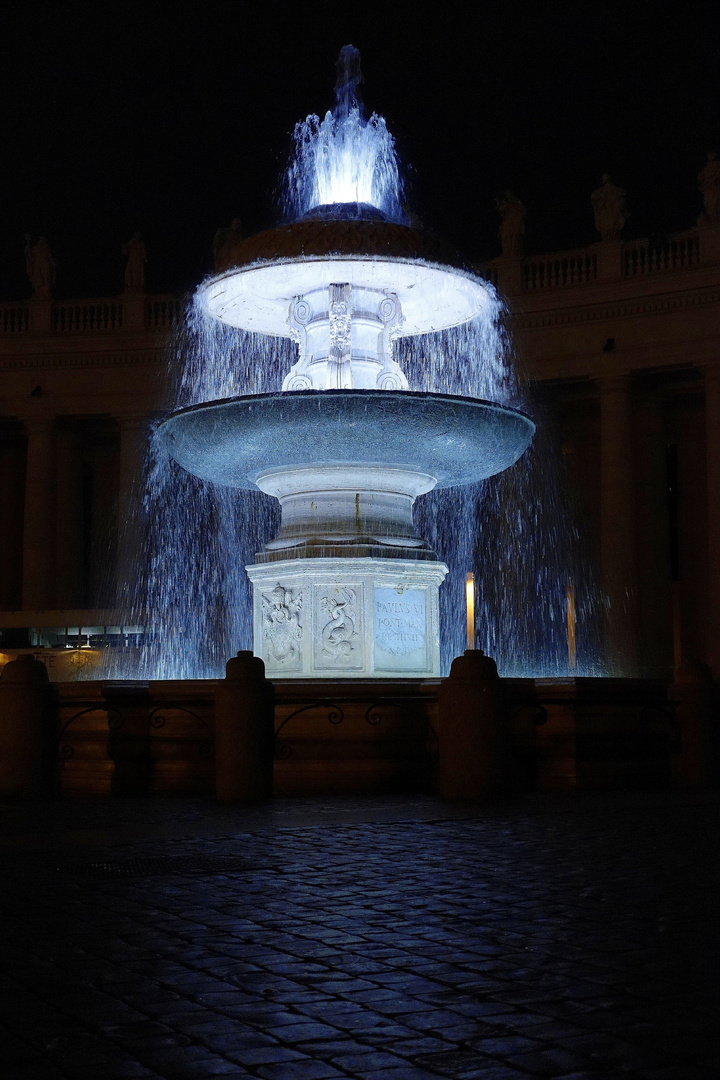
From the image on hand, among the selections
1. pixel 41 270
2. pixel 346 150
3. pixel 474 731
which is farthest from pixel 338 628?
pixel 41 270

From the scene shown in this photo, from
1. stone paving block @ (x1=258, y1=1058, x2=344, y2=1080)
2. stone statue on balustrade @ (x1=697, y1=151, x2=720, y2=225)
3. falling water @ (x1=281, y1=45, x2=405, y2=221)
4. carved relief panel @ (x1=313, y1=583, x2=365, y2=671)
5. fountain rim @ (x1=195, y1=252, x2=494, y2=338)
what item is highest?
stone statue on balustrade @ (x1=697, y1=151, x2=720, y2=225)

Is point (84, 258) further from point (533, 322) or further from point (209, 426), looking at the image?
point (209, 426)

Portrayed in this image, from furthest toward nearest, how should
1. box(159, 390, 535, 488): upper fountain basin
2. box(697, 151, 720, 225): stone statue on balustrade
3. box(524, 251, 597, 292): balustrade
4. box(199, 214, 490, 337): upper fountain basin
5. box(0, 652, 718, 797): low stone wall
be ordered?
box(524, 251, 597, 292): balustrade → box(697, 151, 720, 225): stone statue on balustrade → box(199, 214, 490, 337): upper fountain basin → box(159, 390, 535, 488): upper fountain basin → box(0, 652, 718, 797): low stone wall

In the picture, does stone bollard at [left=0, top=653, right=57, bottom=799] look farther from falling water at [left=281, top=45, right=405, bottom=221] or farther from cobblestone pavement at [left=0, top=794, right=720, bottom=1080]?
falling water at [left=281, top=45, right=405, bottom=221]

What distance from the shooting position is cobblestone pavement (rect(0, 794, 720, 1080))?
4648mm

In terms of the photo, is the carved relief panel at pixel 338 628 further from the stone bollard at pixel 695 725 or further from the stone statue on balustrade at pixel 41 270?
the stone statue on balustrade at pixel 41 270

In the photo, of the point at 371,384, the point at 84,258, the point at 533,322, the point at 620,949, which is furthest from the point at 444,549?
the point at 620,949

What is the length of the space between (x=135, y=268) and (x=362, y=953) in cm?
3995

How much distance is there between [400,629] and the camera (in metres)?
17.4

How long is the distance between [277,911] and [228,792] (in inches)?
248

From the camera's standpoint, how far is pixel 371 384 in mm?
18766

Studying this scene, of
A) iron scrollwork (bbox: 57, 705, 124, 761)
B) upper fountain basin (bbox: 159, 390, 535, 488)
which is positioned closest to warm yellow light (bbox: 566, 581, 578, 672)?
upper fountain basin (bbox: 159, 390, 535, 488)

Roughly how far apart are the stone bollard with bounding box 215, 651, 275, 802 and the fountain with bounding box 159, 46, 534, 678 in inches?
130

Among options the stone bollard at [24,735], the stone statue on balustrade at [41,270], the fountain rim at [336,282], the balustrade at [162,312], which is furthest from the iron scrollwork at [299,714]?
the stone statue on balustrade at [41,270]
